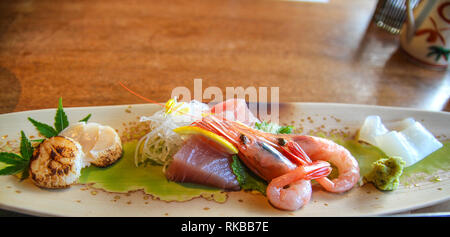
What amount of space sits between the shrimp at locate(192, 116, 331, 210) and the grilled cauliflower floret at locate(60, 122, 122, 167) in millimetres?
676

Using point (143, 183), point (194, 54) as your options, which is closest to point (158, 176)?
point (143, 183)

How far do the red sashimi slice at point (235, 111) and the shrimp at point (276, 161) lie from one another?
Answer: 158mm

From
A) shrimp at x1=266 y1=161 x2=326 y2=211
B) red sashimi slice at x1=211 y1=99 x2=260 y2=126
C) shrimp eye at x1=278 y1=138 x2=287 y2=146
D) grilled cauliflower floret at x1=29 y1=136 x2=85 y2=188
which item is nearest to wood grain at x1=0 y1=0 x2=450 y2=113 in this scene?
red sashimi slice at x1=211 y1=99 x2=260 y2=126

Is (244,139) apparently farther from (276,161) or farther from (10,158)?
(10,158)

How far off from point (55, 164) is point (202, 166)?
3.38 feet

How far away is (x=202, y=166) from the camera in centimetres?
224

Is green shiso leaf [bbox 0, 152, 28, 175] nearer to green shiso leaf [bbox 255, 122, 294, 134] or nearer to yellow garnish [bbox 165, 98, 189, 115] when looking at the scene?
yellow garnish [bbox 165, 98, 189, 115]

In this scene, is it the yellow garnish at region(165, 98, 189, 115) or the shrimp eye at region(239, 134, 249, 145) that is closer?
the shrimp eye at region(239, 134, 249, 145)

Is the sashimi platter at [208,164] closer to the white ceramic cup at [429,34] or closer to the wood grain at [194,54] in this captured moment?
the wood grain at [194,54]

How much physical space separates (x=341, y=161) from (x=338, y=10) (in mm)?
3460

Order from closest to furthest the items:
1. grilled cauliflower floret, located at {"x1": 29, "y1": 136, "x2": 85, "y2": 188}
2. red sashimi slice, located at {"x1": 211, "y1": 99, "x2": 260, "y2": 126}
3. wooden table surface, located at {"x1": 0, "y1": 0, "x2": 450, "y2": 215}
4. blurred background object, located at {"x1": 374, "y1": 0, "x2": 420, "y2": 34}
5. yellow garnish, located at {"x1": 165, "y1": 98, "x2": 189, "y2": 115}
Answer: grilled cauliflower floret, located at {"x1": 29, "y1": 136, "x2": 85, "y2": 188}
yellow garnish, located at {"x1": 165, "y1": 98, "x2": 189, "y2": 115}
red sashimi slice, located at {"x1": 211, "y1": 99, "x2": 260, "y2": 126}
wooden table surface, located at {"x1": 0, "y1": 0, "x2": 450, "y2": 215}
blurred background object, located at {"x1": 374, "y1": 0, "x2": 420, "y2": 34}

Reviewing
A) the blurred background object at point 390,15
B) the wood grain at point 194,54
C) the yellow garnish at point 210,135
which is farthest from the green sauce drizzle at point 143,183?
the blurred background object at point 390,15

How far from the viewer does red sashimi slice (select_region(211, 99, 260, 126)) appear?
2.58 m

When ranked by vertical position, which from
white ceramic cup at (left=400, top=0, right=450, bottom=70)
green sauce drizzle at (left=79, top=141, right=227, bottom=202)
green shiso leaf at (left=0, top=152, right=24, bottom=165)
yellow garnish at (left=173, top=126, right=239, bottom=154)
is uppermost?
A: white ceramic cup at (left=400, top=0, right=450, bottom=70)
